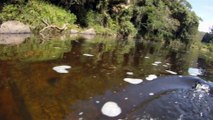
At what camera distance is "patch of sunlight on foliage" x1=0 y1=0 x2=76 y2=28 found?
633 inches

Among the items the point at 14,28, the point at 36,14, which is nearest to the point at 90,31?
the point at 36,14

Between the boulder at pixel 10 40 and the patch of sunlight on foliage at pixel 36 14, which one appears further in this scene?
the patch of sunlight on foliage at pixel 36 14

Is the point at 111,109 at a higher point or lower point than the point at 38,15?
lower

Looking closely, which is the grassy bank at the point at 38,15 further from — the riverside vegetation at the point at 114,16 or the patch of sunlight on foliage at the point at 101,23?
the patch of sunlight on foliage at the point at 101,23

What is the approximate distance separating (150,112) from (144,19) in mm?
36394

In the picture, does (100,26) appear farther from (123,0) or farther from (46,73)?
(46,73)

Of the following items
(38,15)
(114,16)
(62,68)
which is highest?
(114,16)

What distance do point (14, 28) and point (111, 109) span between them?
41.9ft

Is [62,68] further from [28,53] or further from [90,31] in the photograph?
[90,31]

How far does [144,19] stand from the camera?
39375 mm

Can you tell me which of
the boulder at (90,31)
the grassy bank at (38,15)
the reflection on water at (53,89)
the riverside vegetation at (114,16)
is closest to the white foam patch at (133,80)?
the reflection on water at (53,89)

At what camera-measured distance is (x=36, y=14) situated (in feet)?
60.4

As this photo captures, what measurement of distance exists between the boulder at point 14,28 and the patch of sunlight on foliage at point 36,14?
56 centimetres

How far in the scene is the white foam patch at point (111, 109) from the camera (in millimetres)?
3795
